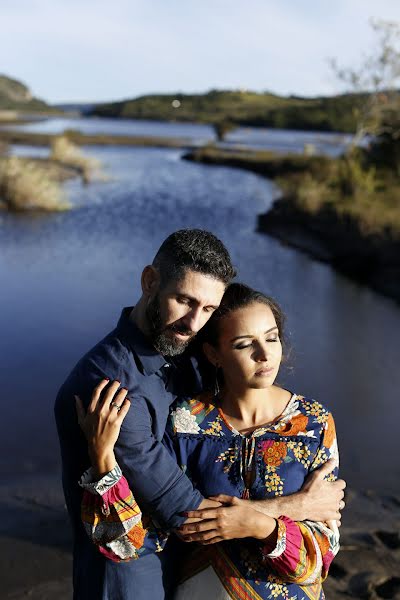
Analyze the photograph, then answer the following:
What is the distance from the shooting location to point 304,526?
2.13 m

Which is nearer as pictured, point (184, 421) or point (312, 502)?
point (312, 502)

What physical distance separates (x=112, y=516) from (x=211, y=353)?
621 mm

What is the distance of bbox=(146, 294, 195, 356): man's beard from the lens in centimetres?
214

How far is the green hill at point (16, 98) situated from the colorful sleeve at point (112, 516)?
114 metres

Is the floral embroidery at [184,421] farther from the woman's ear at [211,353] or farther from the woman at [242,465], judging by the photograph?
the woman's ear at [211,353]

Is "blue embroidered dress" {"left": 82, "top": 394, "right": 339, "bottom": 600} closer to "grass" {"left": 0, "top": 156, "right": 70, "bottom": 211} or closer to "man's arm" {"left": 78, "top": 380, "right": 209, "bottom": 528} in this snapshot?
"man's arm" {"left": 78, "top": 380, "right": 209, "bottom": 528}

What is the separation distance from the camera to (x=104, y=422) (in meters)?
1.92

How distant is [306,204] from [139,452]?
1693cm

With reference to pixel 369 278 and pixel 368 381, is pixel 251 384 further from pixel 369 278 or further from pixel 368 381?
pixel 369 278

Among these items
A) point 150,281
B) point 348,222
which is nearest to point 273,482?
point 150,281

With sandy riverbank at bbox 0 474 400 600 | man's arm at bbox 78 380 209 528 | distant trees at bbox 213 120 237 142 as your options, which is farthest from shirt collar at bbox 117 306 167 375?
distant trees at bbox 213 120 237 142

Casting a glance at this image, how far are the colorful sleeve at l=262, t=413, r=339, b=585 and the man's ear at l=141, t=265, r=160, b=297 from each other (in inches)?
27.5

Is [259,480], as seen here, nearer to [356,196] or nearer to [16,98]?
[356,196]

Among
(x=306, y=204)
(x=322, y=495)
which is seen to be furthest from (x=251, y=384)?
(x=306, y=204)
